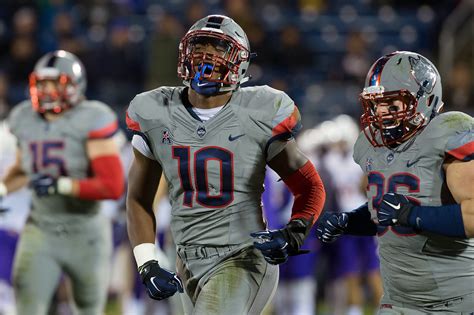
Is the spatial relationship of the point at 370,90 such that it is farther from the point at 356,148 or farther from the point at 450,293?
the point at 450,293

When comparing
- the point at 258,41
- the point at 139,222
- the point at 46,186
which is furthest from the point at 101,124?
the point at 258,41

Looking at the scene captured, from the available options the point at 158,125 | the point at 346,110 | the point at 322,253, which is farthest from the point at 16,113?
the point at 346,110

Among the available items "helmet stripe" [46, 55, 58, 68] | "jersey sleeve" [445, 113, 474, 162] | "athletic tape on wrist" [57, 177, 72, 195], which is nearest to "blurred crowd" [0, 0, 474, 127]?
"helmet stripe" [46, 55, 58, 68]

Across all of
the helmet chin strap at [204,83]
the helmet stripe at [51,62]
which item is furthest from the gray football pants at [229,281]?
the helmet stripe at [51,62]

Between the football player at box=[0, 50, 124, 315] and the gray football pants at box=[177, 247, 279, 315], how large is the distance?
5.20ft

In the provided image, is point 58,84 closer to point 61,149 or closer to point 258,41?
point 61,149

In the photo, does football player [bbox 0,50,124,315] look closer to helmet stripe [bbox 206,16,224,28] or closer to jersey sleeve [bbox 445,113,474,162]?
helmet stripe [bbox 206,16,224,28]

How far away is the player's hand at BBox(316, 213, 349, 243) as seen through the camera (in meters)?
4.12

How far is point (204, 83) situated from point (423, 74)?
0.90m

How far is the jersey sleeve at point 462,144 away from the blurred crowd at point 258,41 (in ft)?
22.1

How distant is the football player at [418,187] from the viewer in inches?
145

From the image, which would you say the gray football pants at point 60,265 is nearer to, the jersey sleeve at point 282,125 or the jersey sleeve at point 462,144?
the jersey sleeve at point 282,125

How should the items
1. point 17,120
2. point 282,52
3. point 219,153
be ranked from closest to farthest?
1. point 219,153
2. point 17,120
3. point 282,52

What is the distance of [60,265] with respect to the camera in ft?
18.1
